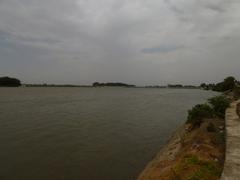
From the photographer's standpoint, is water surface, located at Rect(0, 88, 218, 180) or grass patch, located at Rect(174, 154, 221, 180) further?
water surface, located at Rect(0, 88, 218, 180)

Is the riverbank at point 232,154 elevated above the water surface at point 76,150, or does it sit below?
above

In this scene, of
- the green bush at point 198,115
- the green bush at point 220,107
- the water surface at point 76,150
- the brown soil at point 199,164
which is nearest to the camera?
the brown soil at point 199,164

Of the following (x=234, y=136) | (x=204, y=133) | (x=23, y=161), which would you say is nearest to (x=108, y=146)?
(x=23, y=161)

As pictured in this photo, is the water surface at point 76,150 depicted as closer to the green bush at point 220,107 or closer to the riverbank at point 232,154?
the green bush at point 220,107

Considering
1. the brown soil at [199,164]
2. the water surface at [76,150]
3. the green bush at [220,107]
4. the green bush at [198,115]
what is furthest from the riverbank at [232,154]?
the green bush at [220,107]

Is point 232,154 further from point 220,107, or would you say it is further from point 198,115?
point 220,107

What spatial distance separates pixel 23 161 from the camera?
11031 millimetres

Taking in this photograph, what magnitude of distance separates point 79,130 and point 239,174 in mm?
14164

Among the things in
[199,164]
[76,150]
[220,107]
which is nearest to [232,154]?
[199,164]

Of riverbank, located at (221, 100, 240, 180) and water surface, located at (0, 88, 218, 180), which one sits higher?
riverbank, located at (221, 100, 240, 180)

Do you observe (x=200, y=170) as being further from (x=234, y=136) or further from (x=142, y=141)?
(x=142, y=141)

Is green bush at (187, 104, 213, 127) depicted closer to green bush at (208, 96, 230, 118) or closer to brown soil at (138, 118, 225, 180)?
green bush at (208, 96, 230, 118)

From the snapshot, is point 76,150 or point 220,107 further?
point 220,107

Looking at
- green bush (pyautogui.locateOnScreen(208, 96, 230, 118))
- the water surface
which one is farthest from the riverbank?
green bush (pyautogui.locateOnScreen(208, 96, 230, 118))
